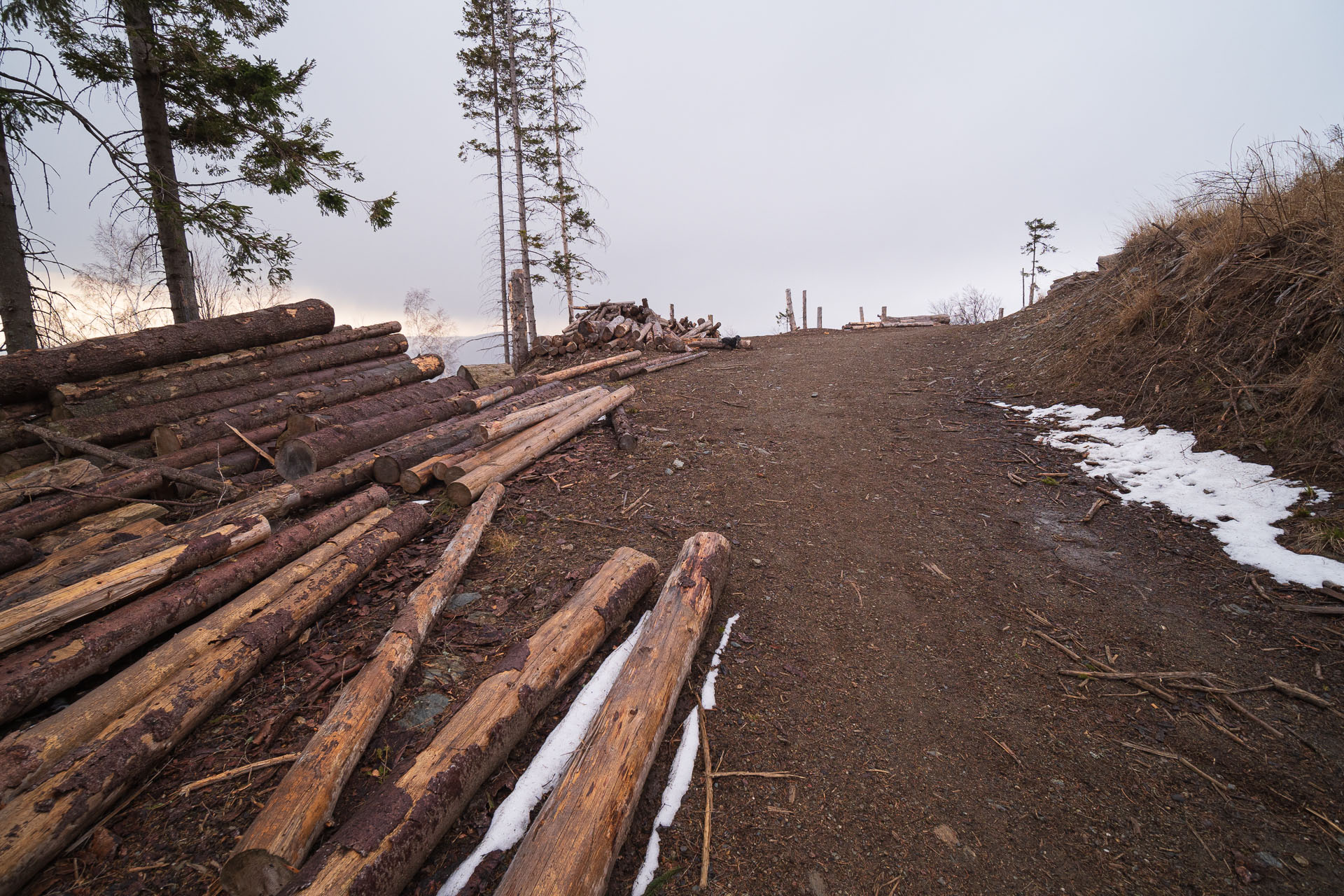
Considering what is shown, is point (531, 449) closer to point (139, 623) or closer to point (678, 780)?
point (139, 623)

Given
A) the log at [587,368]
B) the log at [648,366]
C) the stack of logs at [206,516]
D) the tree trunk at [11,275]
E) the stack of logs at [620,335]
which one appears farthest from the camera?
the stack of logs at [620,335]

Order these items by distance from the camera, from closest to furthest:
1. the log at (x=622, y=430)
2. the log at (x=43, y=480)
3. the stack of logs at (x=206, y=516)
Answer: the stack of logs at (x=206, y=516)
the log at (x=43, y=480)
the log at (x=622, y=430)

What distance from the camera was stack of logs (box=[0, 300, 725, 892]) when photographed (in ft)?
7.77

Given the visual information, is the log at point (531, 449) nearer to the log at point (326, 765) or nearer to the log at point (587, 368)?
the log at point (326, 765)

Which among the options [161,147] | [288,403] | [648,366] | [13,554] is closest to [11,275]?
[161,147]

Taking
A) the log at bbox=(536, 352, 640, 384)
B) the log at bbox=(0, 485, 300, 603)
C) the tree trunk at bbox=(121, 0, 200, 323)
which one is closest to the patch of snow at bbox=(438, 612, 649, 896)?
the log at bbox=(0, 485, 300, 603)

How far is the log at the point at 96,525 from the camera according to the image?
4.15m

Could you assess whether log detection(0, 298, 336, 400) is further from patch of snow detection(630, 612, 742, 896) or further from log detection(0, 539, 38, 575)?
patch of snow detection(630, 612, 742, 896)

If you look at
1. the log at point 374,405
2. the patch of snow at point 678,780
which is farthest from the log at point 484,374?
the patch of snow at point 678,780

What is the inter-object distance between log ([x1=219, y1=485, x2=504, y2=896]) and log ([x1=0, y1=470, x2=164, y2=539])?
3.64 m

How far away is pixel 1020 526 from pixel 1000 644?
177 centimetres

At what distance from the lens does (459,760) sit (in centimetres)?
222

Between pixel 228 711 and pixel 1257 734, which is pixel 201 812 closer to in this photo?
pixel 228 711

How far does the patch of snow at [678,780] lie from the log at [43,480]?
18.5 ft
